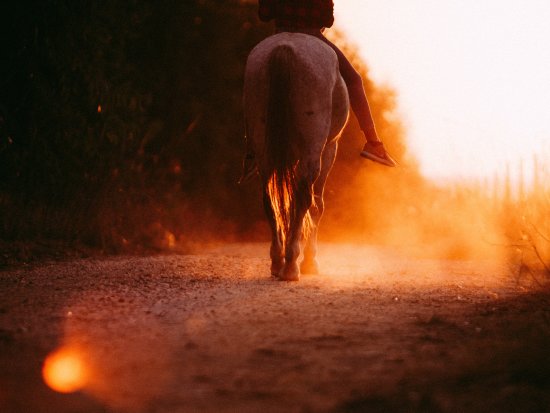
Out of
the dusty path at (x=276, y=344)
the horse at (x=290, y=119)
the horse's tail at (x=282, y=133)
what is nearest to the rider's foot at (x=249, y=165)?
the horse at (x=290, y=119)

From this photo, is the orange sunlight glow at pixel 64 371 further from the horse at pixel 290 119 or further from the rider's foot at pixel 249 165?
the rider's foot at pixel 249 165

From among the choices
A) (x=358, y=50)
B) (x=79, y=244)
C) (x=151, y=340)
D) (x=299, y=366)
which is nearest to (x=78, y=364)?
(x=151, y=340)

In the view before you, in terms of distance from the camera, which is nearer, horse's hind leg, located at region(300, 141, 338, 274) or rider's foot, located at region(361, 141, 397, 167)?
horse's hind leg, located at region(300, 141, 338, 274)

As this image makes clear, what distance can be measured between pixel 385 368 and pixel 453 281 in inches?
127

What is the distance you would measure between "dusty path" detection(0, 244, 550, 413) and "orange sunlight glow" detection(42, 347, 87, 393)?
4 centimetres

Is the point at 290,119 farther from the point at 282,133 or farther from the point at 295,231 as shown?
the point at 295,231

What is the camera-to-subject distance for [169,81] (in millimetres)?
11562

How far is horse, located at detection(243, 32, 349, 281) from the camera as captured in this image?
5.03 metres

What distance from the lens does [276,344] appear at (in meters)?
2.76

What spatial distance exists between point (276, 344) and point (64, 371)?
0.90 meters

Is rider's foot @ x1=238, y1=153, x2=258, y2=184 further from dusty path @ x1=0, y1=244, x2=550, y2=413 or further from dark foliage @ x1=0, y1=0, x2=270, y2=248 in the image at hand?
dark foliage @ x1=0, y1=0, x2=270, y2=248

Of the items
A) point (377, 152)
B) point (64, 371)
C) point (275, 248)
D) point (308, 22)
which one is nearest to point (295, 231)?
point (275, 248)

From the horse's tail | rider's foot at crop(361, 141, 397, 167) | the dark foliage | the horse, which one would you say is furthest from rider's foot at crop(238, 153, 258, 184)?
the dark foliage

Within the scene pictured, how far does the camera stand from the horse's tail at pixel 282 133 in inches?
197
